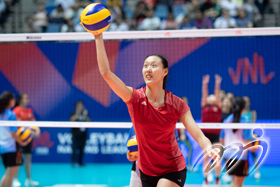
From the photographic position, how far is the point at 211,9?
40.2 feet

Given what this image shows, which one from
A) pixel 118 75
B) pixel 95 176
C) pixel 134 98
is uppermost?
pixel 118 75

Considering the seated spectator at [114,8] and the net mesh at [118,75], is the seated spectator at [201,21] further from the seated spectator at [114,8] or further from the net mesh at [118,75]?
the seated spectator at [114,8]

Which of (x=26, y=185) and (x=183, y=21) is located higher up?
(x=183, y=21)

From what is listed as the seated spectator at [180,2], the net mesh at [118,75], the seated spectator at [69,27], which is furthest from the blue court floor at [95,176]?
the seated spectator at [180,2]

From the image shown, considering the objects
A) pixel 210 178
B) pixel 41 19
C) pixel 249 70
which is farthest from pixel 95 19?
pixel 41 19

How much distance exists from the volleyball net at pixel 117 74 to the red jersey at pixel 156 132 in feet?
22.5

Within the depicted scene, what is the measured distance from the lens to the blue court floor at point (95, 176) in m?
7.93

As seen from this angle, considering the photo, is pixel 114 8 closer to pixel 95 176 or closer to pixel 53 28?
pixel 53 28

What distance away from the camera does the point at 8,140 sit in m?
6.18

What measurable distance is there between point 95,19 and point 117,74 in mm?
7837

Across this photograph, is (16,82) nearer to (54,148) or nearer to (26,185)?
(54,148)

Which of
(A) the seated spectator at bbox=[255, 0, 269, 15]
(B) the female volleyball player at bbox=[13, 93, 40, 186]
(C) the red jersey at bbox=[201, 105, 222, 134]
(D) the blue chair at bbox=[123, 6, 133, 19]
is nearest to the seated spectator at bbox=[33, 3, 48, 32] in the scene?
(D) the blue chair at bbox=[123, 6, 133, 19]

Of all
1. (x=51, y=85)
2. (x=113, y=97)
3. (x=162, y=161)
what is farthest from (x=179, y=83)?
(x=162, y=161)

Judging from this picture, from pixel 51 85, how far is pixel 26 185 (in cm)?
412
